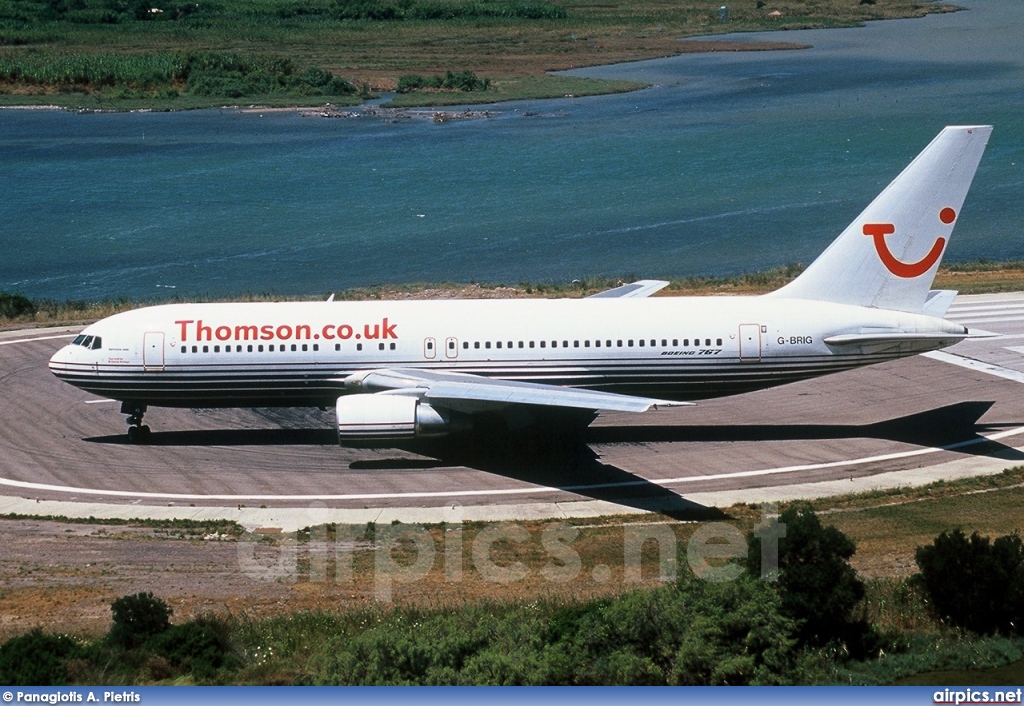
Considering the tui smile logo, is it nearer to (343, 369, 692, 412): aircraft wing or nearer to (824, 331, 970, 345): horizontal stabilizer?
(824, 331, 970, 345): horizontal stabilizer

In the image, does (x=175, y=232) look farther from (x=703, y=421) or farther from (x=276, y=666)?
(x=276, y=666)

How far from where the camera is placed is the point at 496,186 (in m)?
122

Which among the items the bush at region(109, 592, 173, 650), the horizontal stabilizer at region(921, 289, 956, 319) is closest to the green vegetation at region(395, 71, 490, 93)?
the horizontal stabilizer at region(921, 289, 956, 319)

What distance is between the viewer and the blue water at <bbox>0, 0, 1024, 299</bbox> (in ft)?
314

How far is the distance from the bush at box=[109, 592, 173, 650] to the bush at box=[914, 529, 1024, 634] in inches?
706

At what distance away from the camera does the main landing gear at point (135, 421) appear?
48.2 meters

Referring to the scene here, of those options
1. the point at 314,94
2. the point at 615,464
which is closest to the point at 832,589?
the point at 615,464

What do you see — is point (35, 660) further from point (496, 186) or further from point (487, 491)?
point (496, 186)

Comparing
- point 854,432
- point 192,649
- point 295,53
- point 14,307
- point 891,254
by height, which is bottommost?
point 192,649

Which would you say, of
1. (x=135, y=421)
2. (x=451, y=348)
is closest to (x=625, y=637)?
(x=451, y=348)

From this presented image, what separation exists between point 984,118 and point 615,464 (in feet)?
368

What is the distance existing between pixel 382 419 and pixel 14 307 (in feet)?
121

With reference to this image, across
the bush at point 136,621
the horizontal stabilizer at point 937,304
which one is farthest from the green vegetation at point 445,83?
the bush at point 136,621

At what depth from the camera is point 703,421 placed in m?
49.3
